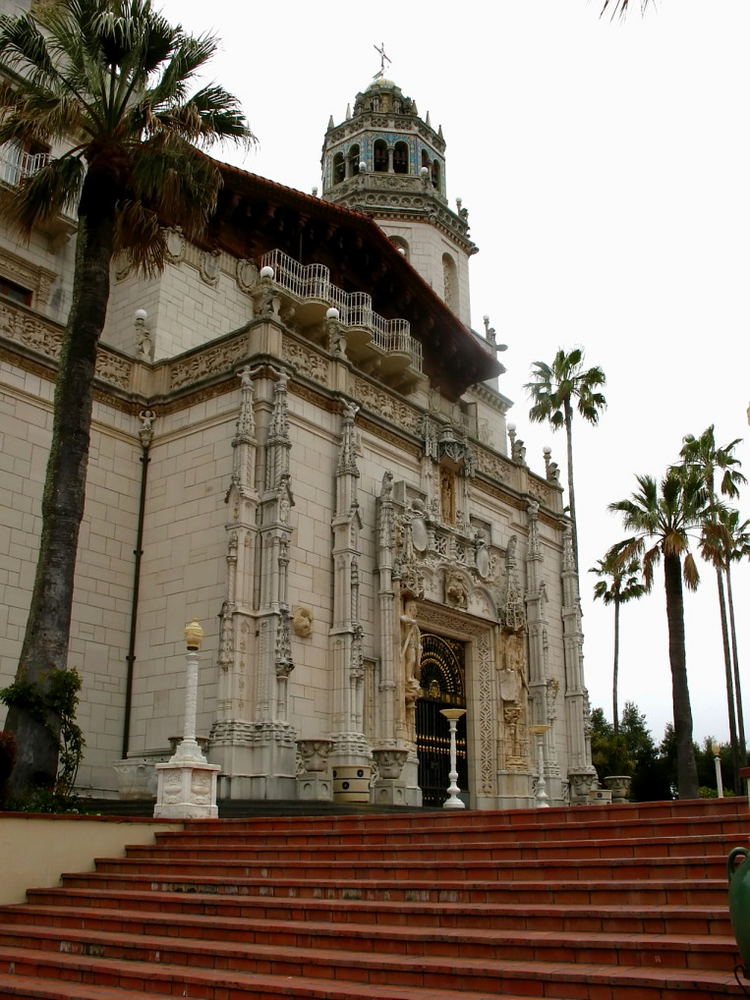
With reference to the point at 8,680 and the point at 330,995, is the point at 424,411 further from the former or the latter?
the point at 330,995

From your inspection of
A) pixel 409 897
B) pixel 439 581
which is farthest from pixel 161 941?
pixel 439 581

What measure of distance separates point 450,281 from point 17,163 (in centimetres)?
1903

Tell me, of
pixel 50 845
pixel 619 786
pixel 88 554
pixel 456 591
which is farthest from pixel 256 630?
pixel 619 786

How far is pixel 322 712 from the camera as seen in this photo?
20109mm

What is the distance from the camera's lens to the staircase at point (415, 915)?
7.52 metres

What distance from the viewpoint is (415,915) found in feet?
30.6

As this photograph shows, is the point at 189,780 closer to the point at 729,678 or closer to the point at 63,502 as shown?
the point at 63,502

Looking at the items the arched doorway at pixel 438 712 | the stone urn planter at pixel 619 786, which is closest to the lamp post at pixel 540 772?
the arched doorway at pixel 438 712

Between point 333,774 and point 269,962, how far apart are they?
35.2 feet

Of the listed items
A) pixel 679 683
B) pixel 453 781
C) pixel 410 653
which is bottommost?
pixel 453 781

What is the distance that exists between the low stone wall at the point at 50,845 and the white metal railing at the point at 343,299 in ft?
53.0

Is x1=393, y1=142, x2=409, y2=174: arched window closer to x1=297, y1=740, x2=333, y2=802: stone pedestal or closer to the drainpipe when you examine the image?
the drainpipe

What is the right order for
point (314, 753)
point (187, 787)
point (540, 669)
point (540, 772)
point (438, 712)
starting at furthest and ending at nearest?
point (540, 669), point (438, 712), point (540, 772), point (314, 753), point (187, 787)

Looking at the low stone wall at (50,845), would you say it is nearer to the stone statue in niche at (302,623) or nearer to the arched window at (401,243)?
the stone statue in niche at (302,623)
